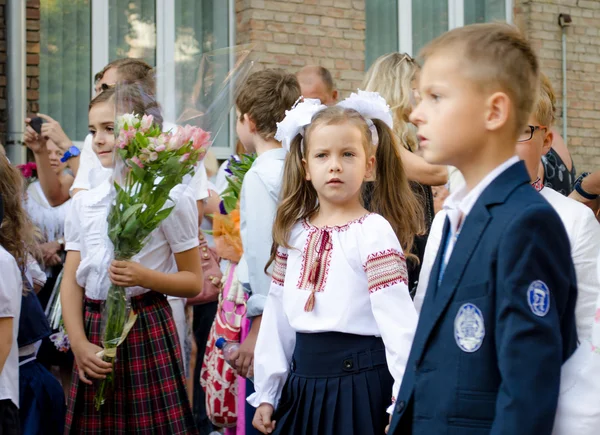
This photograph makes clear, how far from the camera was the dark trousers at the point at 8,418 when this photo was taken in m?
3.42

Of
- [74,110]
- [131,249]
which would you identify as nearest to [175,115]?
[131,249]

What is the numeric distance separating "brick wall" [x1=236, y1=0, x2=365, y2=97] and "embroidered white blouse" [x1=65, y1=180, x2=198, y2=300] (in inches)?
174

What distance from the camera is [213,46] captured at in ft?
28.5

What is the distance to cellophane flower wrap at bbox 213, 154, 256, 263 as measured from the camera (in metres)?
4.50

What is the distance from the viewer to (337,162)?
315 centimetres

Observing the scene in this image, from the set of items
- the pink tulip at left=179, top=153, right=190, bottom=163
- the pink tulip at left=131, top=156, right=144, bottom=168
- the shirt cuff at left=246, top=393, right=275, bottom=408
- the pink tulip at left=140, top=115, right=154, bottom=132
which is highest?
the pink tulip at left=140, top=115, right=154, bottom=132

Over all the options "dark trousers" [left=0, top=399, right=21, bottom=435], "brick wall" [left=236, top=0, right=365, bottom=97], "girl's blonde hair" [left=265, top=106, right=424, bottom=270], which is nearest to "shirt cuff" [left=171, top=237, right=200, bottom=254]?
"girl's blonde hair" [left=265, top=106, right=424, bottom=270]

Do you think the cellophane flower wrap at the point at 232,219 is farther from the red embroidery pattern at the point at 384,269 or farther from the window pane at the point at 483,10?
the window pane at the point at 483,10

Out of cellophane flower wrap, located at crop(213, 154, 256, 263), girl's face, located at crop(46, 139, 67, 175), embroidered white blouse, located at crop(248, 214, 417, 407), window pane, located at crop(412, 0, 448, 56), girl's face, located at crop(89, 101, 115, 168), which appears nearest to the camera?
embroidered white blouse, located at crop(248, 214, 417, 407)

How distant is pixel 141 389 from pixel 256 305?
25.8 inches

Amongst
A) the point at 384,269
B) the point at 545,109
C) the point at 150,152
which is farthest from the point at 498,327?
the point at 150,152

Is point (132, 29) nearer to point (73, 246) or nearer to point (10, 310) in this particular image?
point (73, 246)

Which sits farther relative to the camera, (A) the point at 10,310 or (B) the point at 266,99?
(B) the point at 266,99

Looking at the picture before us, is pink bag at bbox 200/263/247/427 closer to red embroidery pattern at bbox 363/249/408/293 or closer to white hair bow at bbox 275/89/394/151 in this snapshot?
white hair bow at bbox 275/89/394/151
